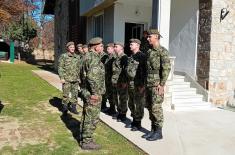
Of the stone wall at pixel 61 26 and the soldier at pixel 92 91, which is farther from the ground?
the stone wall at pixel 61 26

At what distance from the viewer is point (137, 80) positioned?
756cm

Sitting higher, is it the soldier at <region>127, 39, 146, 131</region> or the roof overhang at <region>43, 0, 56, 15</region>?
the roof overhang at <region>43, 0, 56, 15</region>

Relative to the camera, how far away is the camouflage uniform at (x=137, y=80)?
7.51 m

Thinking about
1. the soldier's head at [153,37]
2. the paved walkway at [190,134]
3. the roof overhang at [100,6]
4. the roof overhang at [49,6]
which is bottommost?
the paved walkway at [190,134]

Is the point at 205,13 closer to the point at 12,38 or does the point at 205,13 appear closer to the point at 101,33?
the point at 101,33

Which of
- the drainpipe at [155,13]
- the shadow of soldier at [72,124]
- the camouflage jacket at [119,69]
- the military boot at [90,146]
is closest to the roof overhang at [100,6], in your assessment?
the drainpipe at [155,13]

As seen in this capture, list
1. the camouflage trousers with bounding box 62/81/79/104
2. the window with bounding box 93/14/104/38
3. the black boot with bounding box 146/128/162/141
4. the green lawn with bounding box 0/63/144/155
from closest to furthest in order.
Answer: the green lawn with bounding box 0/63/144/155 < the black boot with bounding box 146/128/162/141 < the camouflage trousers with bounding box 62/81/79/104 < the window with bounding box 93/14/104/38

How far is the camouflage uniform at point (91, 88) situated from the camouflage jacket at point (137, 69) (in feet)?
4.19

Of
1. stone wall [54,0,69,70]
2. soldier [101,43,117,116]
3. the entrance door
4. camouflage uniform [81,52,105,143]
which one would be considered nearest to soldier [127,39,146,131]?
camouflage uniform [81,52,105,143]

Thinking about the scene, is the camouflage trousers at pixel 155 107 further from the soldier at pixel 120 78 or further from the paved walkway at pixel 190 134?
the soldier at pixel 120 78

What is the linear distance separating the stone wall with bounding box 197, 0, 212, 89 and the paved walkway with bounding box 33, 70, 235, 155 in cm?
157

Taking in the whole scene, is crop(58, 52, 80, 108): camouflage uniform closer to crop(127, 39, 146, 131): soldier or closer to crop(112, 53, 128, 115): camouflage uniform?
crop(112, 53, 128, 115): camouflage uniform

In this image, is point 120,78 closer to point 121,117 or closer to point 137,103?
point 121,117

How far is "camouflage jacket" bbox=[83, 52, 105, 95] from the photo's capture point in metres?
6.32
